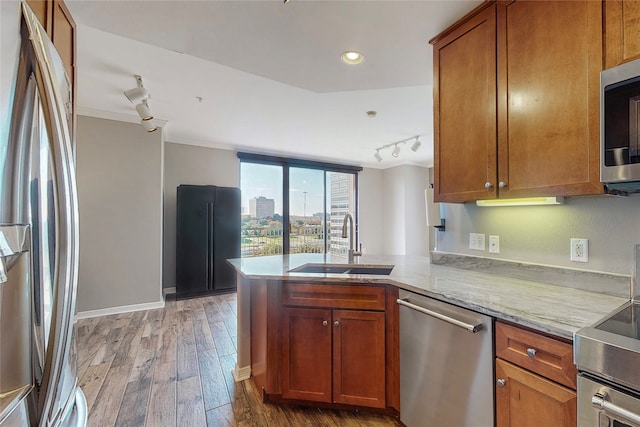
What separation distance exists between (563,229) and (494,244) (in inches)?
15.1

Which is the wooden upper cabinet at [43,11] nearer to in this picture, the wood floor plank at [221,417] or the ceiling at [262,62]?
the ceiling at [262,62]

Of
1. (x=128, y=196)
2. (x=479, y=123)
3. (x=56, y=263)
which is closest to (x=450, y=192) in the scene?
(x=479, y=123)

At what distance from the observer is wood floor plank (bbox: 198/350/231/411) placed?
1954 mm

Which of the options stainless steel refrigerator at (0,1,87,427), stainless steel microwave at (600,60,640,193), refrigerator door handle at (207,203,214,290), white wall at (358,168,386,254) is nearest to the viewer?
stainless steel refrigerator at (0,1,87,427)

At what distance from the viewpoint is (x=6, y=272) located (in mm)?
460

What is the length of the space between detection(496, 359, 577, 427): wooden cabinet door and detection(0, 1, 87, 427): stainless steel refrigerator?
4.69ft

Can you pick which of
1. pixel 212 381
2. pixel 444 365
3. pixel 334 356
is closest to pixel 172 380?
pixel 212 381

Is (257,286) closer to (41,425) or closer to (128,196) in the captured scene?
(41,425)

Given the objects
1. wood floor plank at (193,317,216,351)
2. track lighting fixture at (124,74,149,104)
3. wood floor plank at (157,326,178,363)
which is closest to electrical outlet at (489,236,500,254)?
wood floor plank at (193,317,216,351)

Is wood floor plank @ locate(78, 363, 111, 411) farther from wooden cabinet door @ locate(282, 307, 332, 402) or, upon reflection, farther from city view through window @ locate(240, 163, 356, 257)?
city view through window @ locate(240, 163, 356, 257)

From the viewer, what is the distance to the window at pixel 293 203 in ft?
17.9

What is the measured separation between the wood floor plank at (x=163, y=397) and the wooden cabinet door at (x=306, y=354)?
0.74m

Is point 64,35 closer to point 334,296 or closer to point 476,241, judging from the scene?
point 334,296

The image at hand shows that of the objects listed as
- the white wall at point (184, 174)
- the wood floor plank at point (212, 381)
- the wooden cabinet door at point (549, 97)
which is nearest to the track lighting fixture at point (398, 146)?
the white wall at point (184, 174)
